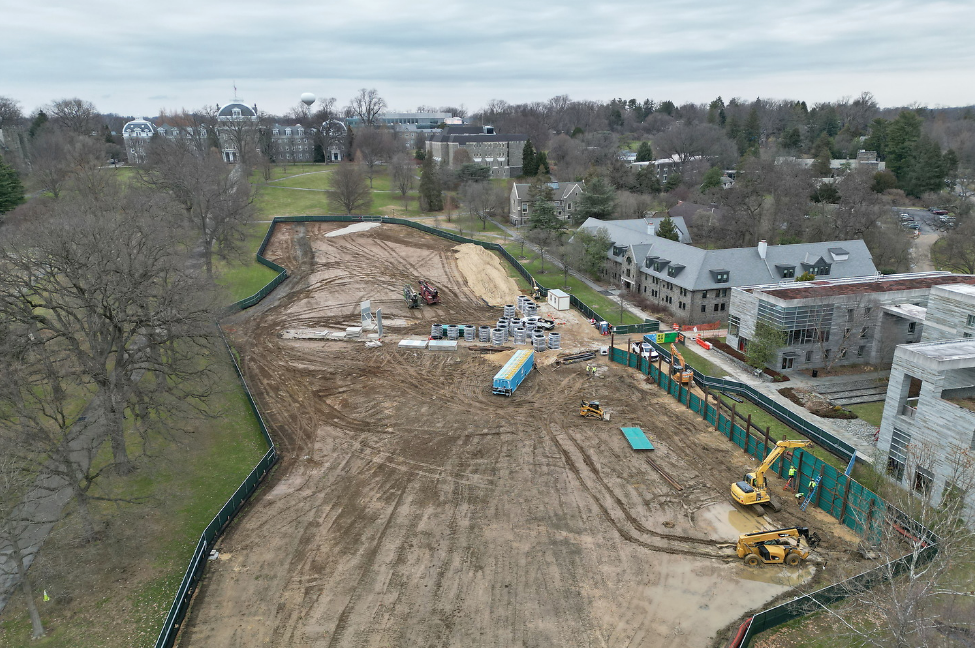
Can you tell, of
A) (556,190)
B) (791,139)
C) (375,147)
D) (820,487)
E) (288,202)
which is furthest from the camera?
(791,139)

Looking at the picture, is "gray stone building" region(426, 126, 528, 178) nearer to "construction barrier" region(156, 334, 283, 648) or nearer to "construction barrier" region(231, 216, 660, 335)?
"construction barrier" region(231, 216, 660, 335)

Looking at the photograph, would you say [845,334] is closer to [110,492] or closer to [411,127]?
[110,492]

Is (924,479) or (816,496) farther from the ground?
(924,479)

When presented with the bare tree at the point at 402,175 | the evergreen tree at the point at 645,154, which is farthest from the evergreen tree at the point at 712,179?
the bare tree at the point at 402,175

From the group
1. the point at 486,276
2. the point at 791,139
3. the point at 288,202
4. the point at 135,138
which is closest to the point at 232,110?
the point at 135,138

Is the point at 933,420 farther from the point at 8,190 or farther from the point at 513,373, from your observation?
the point at 8,190

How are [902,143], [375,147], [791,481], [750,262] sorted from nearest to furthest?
[791,481]
[750,262]
[902,143]
[375,147]
